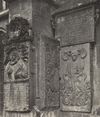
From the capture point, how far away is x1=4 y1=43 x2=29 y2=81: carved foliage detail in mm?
6843

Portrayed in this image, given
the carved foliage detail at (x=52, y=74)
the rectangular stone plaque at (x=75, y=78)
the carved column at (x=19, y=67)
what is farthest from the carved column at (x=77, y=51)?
the carved column at (x=19, y=67)

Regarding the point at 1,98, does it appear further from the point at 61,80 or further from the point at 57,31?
the point at 57,31

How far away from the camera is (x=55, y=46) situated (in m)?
7.28

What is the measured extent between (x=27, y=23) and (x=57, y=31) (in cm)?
99

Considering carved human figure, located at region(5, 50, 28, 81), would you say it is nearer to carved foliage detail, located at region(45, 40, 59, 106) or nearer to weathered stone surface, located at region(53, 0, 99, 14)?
carved foliage detail, located at region(45, 40, 59, 106)

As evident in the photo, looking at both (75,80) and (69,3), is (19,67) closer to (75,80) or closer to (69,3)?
(75,80)

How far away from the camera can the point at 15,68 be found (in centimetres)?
707

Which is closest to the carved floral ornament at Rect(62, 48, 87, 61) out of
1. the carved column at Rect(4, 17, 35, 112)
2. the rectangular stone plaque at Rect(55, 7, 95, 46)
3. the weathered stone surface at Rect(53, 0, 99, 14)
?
the rectangular stone plaque at Rect(55, 7, 95, 46)

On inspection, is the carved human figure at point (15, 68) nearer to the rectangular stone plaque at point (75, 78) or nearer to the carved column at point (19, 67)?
the carved column at point (19, 67)

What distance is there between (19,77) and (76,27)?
2.15 m

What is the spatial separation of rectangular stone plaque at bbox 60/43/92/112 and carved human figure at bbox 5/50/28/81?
1.12 meters

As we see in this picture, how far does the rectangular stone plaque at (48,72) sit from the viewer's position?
6.79m

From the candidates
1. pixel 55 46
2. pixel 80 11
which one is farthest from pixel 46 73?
pixel 80 11

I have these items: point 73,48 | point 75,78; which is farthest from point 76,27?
point 75,78
